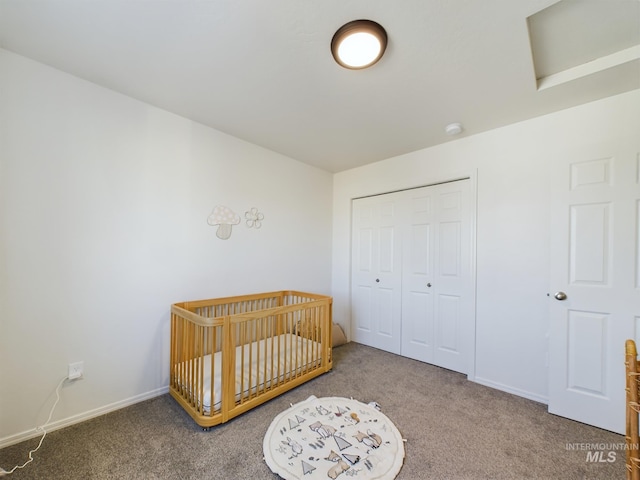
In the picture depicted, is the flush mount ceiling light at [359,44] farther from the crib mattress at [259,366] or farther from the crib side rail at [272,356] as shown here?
the crib mattress at [259,366]

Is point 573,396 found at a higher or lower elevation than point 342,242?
lower

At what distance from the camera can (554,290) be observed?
195cm

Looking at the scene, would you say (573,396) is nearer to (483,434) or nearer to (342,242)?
(483,434)

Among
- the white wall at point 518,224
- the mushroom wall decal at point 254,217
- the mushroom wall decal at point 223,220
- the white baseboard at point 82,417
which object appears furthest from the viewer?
the mushroom wall decal at point 254,217

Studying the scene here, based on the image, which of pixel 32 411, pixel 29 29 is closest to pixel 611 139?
pixel 29 29

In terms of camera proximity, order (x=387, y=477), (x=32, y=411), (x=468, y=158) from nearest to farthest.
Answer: (x=387, y=477)
(x=32, y=411)
(x=468, y=158)

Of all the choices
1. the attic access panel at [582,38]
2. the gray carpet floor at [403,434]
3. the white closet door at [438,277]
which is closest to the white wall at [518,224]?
the white closet door at [438,277]

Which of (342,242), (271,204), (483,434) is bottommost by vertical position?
(483,434)

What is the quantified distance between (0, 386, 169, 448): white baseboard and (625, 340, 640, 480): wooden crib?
2625mm

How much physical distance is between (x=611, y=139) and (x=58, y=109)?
12.1 ft

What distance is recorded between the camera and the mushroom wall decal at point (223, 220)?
2.47 metres

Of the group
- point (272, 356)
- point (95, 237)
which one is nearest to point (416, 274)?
point (272, 356)

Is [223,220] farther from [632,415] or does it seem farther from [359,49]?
[632,415]

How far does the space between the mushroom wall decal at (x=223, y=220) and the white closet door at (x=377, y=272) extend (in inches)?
64.7
